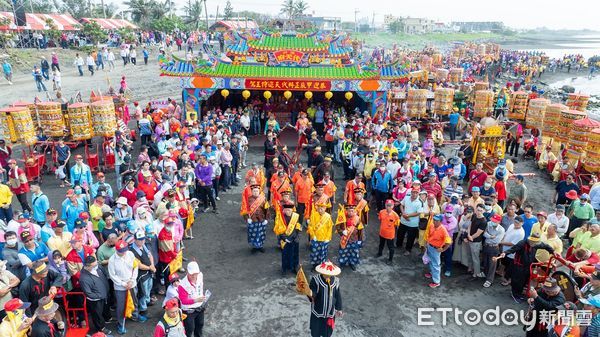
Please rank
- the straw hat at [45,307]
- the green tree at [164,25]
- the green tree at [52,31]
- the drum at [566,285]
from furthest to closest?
the green tree at [164,25] < the green tree at [52,31] < the drum at [566,285] < the straw hat at [45,307]

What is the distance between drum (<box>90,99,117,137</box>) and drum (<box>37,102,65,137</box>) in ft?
3.21

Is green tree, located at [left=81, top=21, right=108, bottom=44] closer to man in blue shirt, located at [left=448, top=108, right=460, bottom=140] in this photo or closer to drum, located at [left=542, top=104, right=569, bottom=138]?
man in blue shirt, located at [left=448, top=108, right=460, bottom=140]

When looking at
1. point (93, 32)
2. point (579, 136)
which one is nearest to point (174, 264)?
point (579, 136)

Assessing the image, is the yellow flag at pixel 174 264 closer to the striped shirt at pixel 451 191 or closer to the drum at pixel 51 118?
the striped shirt at pixel 451 191

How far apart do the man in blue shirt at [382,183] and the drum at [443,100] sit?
11.6 metres

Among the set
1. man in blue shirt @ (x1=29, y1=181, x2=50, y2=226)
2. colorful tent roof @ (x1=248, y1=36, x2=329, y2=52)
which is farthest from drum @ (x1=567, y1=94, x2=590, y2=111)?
man in blue shirt @ (x1=29, y1=181, x2=50, y2=226)

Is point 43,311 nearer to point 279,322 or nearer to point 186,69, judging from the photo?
point 279,322

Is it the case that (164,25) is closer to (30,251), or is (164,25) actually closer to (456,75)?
(456,75)

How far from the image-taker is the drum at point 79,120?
12930 millimetres

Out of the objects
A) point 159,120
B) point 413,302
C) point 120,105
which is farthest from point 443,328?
point 120,105

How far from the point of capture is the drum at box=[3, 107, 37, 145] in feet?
40.1

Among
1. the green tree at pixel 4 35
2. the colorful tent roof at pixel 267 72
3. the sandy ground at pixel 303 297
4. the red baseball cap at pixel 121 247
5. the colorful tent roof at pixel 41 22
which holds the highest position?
the colorful tent roof at pixel 41 22

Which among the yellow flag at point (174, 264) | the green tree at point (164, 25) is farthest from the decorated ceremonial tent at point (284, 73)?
the green tree at point (164, 25)

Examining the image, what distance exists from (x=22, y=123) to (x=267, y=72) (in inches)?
343
